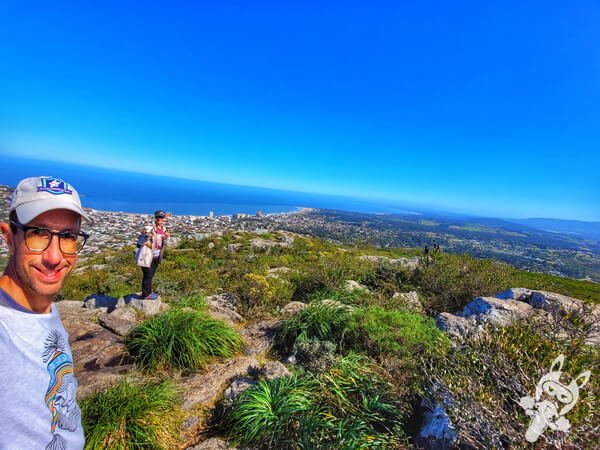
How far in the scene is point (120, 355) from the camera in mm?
4273

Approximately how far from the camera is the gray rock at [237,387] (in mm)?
3548

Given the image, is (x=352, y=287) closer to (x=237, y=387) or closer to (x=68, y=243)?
(x=237, y=387)

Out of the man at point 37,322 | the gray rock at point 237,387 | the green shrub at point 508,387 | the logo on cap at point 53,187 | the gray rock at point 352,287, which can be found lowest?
the gray rock at point 237,387

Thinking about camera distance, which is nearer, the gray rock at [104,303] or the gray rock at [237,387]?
the gray rock at [237,387]

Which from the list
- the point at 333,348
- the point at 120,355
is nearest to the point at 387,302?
the point at 333,348

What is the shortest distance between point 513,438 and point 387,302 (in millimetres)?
4292

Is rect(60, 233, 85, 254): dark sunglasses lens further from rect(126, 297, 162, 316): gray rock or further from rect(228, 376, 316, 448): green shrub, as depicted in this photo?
rect(126, 297, 162, 316): gray rock

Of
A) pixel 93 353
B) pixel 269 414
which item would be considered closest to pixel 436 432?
pixel 269 414

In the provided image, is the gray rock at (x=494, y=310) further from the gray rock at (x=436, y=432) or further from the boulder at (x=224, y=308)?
the boulder at (x=224, y=308)

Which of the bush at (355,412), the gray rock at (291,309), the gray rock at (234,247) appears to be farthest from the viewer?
the gray rock at (234,247)

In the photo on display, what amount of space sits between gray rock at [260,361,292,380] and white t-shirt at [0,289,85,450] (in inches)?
100

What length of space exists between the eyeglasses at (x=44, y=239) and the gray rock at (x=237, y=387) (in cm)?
298

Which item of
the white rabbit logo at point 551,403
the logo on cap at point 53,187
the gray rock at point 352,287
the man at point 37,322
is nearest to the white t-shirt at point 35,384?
the man at point 37,322

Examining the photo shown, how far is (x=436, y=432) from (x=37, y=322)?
12.1 feet
